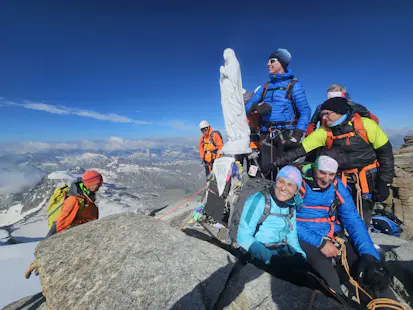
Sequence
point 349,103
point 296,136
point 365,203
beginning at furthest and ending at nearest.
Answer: point 296,136 < point 365,203 < point 349,103

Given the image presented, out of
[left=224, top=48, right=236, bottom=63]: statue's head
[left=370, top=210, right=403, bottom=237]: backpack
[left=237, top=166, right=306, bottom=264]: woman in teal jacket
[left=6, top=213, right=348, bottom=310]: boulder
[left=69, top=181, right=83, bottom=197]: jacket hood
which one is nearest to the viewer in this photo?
[left=6, top=213, right=348, bottom=310]: boulder

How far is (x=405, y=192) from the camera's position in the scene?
11578 mm

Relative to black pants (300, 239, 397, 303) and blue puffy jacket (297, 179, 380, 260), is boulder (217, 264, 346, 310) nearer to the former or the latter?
black pants (300, 239, 397, 303)

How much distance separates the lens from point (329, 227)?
4.59 metres

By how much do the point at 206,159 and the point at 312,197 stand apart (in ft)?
30.1

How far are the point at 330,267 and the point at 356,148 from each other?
9.83 ft

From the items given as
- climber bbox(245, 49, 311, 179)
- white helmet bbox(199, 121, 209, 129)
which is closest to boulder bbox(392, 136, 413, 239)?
climber bbox(245, 49, 311, 179)

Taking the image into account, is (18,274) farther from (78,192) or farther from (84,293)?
(84,293)

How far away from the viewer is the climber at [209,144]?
1321cm

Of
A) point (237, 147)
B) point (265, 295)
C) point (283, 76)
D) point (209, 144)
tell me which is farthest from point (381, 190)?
point (209, 144)

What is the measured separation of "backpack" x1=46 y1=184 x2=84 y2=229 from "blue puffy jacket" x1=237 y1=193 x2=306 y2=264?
4864 mm

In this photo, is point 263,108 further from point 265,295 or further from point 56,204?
point 56,204

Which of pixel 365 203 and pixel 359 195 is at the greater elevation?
pixel 359 195

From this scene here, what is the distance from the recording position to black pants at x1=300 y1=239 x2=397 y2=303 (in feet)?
12.0
